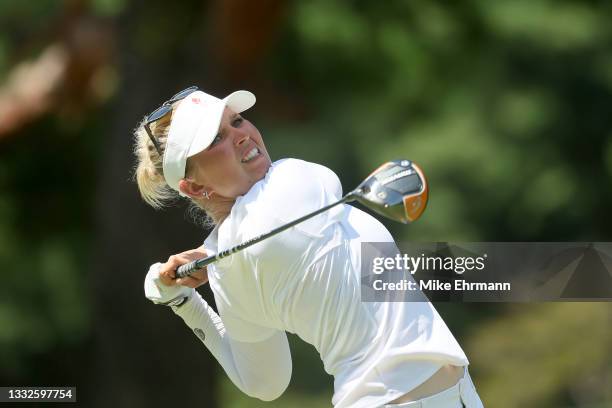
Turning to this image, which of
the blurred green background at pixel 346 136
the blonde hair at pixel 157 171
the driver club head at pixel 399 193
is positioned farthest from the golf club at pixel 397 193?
the blurred green background at pixel 346 136

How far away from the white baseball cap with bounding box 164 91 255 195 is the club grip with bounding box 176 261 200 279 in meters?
0.15

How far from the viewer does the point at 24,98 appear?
6035mm

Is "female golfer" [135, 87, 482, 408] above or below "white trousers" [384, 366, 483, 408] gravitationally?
above

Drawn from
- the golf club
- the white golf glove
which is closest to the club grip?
the white golf glove

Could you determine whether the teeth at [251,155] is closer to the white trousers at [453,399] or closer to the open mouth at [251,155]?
the open mouth at [251,155]

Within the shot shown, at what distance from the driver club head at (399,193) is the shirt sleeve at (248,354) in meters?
0.33

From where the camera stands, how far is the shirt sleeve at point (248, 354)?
2.20m

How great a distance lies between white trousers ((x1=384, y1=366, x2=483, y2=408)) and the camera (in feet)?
6.30

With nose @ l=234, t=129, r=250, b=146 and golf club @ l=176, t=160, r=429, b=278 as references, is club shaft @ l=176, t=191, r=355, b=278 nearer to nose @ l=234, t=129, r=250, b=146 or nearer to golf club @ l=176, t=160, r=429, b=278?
golf club @ l=176, t=160, r=429, b=278

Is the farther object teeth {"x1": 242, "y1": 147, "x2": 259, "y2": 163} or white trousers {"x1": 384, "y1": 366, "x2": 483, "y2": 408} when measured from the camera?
teeth {"x1": 242, "y1": 147, "x2": 259, "y2": 163}

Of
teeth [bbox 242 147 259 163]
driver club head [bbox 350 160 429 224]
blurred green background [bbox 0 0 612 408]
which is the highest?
blurred green background [bbox 0 0 612 408]

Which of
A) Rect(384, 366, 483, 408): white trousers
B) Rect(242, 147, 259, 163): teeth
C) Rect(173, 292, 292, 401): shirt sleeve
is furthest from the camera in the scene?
Rect(173, 292, 292, 401): shirt sleeve

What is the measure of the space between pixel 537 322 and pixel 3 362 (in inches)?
118

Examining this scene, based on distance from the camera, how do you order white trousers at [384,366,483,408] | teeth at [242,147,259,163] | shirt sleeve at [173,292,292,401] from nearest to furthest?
white trousers at [384,366,483,408] → teeth at [242,147,259,163] → shirt sleeve at [173,292,292,401]
